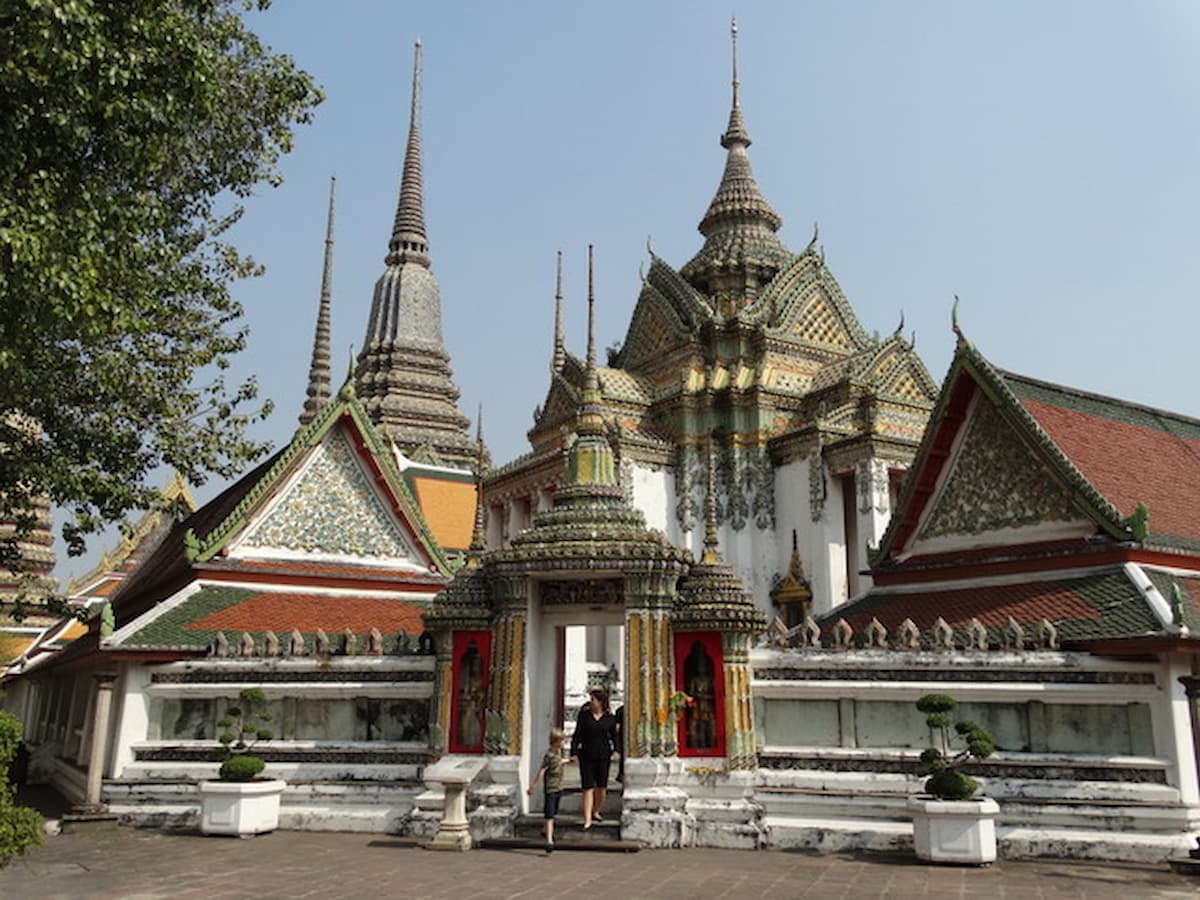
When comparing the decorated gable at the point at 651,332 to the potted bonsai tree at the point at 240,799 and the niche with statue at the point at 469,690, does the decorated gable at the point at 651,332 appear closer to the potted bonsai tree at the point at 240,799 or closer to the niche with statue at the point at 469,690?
the niche with statue at the point at 469,690

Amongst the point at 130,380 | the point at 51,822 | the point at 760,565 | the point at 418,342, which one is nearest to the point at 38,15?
the point at 130,380

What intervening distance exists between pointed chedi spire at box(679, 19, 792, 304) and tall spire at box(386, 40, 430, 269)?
→ 15095 millimetres

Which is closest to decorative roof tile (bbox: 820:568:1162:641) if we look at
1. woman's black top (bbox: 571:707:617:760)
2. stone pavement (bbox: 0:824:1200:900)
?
stone pavement (bbox: 0:824:1200:900)

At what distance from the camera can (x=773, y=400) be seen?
25406 mm

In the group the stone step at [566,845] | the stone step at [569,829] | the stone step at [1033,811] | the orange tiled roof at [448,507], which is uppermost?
the orange tiled roof at [448,507]

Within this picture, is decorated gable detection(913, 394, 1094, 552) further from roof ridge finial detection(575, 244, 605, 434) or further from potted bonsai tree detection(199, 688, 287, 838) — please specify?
potted bonsai tree detection(199, 688, 287, 838)

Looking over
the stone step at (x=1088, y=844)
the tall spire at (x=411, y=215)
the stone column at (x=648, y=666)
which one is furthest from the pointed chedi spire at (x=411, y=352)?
the stone step at (x=1088, y=844)

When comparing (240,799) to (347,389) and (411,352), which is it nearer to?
(347,389)

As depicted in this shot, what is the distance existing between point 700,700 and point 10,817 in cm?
631

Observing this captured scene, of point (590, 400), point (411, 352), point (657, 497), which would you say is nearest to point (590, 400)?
point (590, 400)

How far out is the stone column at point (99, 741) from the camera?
11.6 meters

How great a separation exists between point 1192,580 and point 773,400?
14.8 m

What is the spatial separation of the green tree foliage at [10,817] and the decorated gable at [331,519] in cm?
768

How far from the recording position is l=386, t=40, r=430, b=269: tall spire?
42.6 meters
